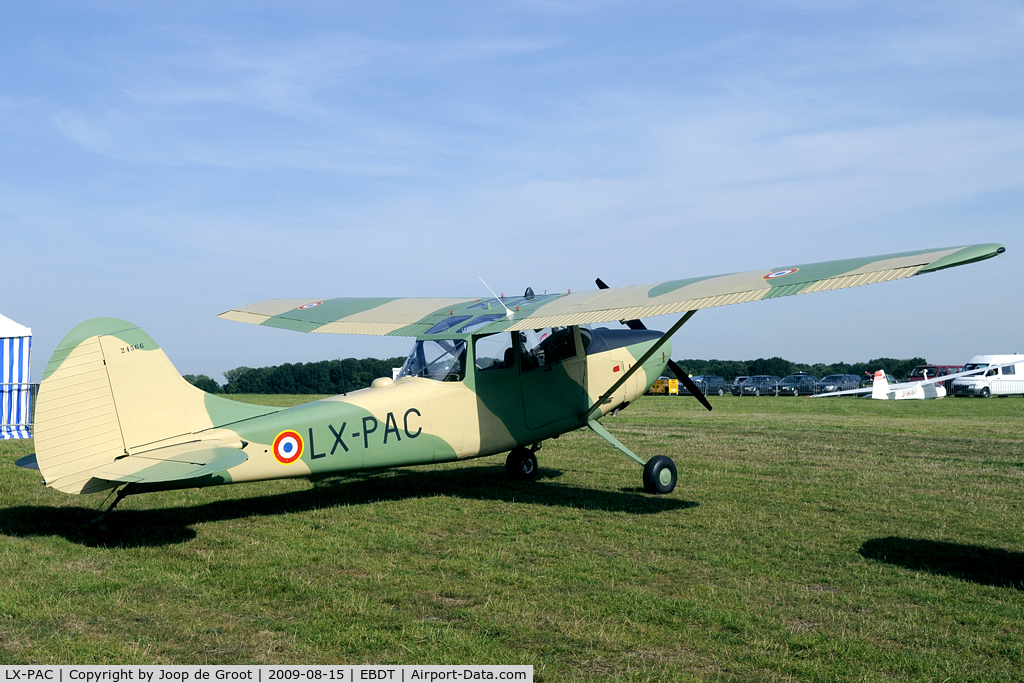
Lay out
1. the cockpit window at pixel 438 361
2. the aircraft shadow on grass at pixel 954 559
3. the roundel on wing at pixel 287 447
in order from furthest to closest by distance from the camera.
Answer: the cockpit window at pixel 438 361
the roundel on wing at pixel 287 447
the aircraft shadow on grass at pixel 954 559

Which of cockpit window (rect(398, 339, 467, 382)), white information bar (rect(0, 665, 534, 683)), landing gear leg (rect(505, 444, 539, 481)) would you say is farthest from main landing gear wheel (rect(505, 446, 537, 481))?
white information bar (rect(0, 665, 534, 683))

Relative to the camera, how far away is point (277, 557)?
5.86 m

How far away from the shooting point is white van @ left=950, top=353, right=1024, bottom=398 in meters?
37.1

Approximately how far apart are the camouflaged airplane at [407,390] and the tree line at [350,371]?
967mm

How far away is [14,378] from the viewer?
15867 millimetres

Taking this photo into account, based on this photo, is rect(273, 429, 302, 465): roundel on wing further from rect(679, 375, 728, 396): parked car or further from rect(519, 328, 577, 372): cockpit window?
rect(679, 375, 728, 396): parked car

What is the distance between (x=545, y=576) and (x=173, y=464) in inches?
121

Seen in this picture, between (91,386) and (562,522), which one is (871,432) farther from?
(91,386)

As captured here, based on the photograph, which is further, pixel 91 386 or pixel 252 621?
pixel 91 386

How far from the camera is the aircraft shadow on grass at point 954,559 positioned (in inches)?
218

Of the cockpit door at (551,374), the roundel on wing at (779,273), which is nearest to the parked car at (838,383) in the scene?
the cockpit door at (551,374)

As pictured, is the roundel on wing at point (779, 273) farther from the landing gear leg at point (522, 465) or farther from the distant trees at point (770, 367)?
the distant trees at point (770, 367)

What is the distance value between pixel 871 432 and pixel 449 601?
15451mm

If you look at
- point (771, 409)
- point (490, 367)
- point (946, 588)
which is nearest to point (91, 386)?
point (490, 367)
